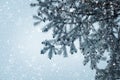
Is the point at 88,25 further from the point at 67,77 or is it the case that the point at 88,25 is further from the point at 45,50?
the point at 67,77

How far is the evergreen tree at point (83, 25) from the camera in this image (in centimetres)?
727

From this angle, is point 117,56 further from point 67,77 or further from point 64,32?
point 67,77

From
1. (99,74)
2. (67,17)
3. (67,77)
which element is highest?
(67,17)

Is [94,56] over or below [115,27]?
below

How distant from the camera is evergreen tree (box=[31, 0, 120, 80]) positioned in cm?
727

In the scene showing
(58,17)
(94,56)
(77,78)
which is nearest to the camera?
(58,17)

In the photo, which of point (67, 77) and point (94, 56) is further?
point (67, 77)

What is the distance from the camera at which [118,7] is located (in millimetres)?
7336

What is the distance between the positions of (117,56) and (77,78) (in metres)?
184

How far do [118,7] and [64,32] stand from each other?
3.66ft

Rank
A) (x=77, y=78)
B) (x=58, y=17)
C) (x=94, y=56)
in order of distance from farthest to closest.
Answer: (x=77, y=78)
(x=94, y=56)
(x=58, y=17)

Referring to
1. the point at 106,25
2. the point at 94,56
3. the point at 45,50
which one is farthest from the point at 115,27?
the point at 45,50

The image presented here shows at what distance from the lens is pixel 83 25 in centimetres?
737

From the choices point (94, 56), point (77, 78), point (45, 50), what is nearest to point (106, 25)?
point (94, 56)
